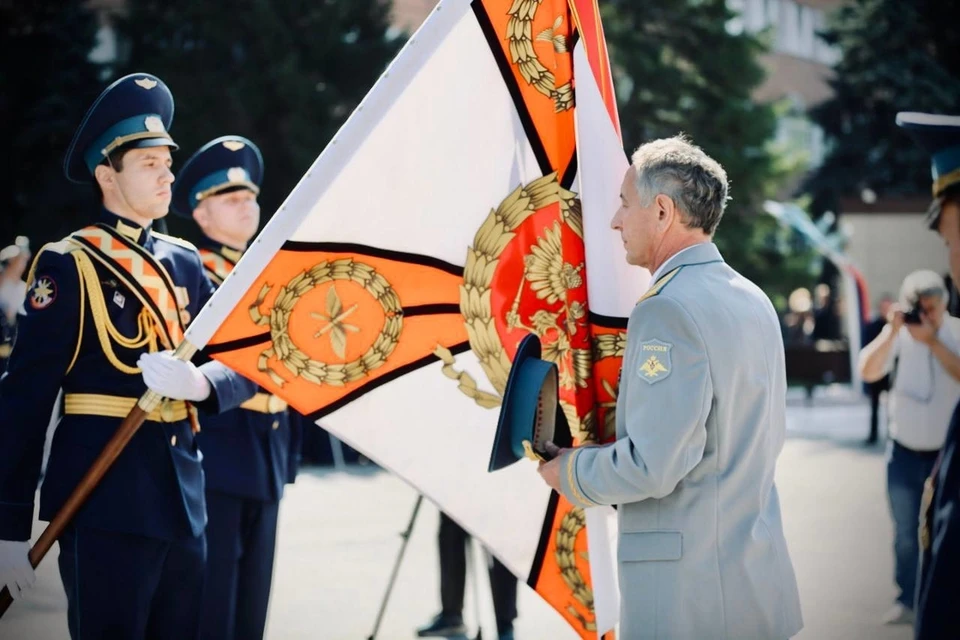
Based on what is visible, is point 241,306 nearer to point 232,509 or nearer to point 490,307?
point 490,307

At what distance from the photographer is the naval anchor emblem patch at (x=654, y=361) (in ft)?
10.2

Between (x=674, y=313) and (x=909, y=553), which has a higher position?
(x=674, y=313)

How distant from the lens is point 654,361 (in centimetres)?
313

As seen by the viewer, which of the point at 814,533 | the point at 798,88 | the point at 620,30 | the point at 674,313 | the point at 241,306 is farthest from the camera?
the point at 798,88

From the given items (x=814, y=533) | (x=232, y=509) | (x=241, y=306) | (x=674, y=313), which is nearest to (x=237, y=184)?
(x=232, y=509)

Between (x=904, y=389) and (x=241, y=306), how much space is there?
182 inches

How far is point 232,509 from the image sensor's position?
4941 mm

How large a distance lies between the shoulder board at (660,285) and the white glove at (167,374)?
140 cm

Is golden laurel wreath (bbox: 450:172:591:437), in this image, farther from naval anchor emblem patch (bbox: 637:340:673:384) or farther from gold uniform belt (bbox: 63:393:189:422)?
gold uniform belt (bbox: 63:393:189:422)

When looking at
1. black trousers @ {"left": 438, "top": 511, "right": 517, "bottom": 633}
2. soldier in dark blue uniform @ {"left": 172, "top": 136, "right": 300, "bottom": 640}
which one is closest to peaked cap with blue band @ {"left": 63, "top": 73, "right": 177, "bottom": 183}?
soldier in dark blue uniform @ {"left": 172, "top": 136, "right": 300, "bottom": 640}

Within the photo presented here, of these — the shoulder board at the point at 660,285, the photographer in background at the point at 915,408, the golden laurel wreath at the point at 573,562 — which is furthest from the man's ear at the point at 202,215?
the photographer in background at the point at 915,408

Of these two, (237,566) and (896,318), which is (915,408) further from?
(237,566)

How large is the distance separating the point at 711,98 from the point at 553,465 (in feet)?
72.9

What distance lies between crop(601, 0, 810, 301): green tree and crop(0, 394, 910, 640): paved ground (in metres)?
11.2
